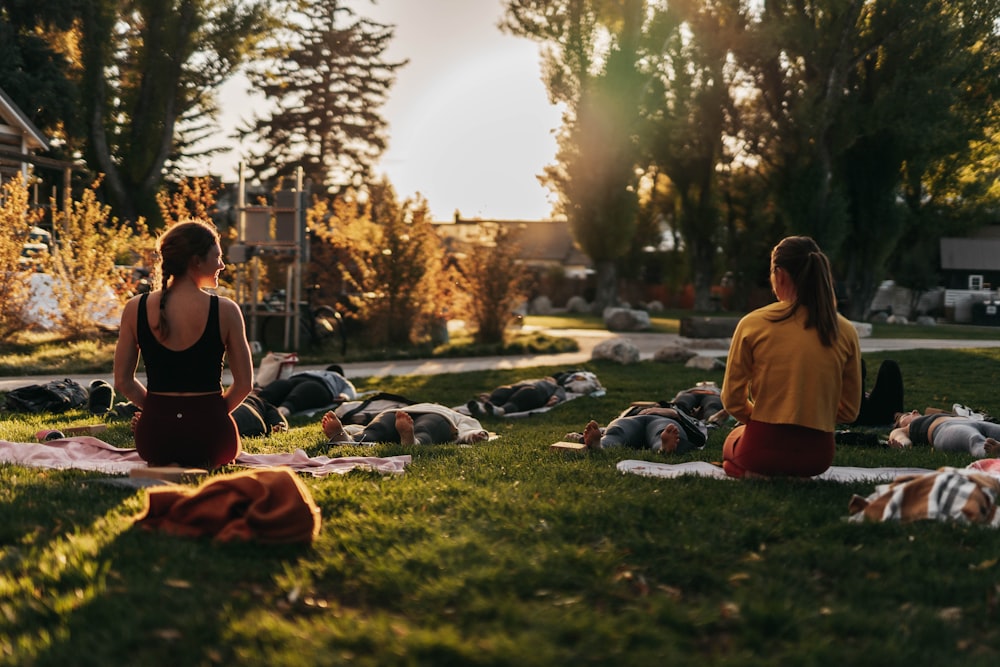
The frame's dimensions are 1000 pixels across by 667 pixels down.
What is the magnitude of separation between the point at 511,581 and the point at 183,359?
260 cm

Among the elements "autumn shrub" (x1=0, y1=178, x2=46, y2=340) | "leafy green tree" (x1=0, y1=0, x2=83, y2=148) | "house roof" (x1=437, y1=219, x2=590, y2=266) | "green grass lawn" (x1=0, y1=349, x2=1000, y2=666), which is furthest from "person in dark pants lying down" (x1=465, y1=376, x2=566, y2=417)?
"house roof" (x1=437, y1=219, x2=590, y2=266)

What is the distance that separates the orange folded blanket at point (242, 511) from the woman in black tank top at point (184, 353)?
1150mm

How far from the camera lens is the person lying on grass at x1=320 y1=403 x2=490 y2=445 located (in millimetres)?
7035

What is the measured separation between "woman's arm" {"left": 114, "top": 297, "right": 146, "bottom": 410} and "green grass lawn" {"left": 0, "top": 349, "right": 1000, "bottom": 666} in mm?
534

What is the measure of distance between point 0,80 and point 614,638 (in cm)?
3254

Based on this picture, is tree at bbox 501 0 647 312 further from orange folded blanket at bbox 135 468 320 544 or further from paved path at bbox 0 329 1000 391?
orange folded blanket at bbox 135 468 320 544

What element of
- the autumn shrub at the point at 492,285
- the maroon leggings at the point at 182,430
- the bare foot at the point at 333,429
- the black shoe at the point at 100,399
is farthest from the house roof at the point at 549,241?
the maroon leggings at the point at 182,430

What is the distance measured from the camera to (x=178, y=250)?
16.7ft

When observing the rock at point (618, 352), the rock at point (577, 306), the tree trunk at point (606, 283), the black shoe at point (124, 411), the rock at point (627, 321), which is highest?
the tree trunk at point (606, 283)

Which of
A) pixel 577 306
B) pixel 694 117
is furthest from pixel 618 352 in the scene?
pixel 577 306

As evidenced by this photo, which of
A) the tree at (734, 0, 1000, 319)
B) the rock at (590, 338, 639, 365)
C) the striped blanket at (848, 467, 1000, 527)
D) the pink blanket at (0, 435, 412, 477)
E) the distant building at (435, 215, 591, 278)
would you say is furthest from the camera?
the distant building at (435, 215, 591, 278)

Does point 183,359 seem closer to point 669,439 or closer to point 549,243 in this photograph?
point 669,439

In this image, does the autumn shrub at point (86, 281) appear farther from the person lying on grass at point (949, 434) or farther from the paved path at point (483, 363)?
the person lying on grass at point (949, 434)

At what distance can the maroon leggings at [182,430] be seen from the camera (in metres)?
5.29
